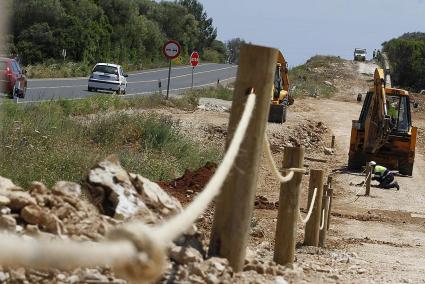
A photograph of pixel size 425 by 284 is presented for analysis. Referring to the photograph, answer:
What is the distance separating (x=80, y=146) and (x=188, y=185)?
5.92 ft

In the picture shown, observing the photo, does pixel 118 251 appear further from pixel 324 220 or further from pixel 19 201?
pixel 324 220

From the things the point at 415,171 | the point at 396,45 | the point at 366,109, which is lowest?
the point at 415,171

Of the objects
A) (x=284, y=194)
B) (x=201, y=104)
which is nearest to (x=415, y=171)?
(x=201, y=104)

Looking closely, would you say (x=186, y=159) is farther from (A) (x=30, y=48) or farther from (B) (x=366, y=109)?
(A) (x=30, y=48)

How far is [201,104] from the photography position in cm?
3634

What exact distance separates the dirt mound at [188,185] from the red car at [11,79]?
528 inches

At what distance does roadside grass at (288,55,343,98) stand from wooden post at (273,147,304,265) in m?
48.0

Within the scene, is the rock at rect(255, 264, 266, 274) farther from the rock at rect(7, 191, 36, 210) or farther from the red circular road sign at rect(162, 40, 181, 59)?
the red circular road sign at rect(162, 40, 181, 59)

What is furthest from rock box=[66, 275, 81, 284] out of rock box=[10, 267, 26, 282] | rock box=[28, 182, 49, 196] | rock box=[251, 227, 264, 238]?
rock box=[251, 227, 264, 238]

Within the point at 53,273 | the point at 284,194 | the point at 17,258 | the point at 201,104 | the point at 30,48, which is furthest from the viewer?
the point at 30,48

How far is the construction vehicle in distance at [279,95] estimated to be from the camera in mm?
33125

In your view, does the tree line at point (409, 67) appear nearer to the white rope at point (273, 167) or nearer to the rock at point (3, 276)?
the white rope at point (273, 167)

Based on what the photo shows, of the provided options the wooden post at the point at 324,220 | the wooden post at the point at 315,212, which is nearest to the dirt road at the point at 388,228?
the wooden post at the point at 324,220

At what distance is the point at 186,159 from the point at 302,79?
52143 millimetres
